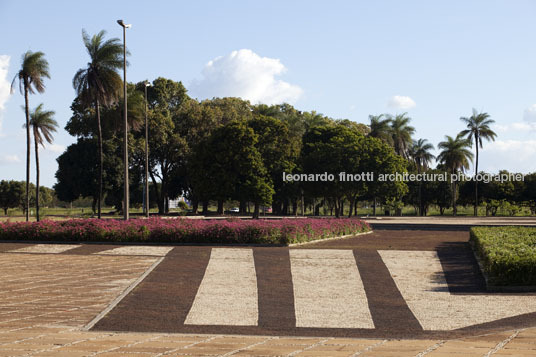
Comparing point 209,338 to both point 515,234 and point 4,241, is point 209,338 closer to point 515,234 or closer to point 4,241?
point 515,234

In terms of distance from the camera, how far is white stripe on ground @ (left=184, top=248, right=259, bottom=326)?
10479mm

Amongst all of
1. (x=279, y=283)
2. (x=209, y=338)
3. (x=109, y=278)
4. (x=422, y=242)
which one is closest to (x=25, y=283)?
(x=109, y=278)

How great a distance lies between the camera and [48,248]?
20.7m

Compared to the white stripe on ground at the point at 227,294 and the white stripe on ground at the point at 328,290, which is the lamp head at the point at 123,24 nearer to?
the white stripe on ground at the point at 227,294

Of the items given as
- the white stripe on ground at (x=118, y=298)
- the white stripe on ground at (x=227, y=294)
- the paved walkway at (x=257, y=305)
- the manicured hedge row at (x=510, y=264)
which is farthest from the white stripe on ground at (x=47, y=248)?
the manicured hedge row at (x=510, y=264)

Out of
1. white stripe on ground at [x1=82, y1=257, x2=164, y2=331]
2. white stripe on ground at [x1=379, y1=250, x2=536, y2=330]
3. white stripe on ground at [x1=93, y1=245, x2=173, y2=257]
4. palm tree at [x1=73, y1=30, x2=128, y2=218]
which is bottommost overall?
white stripe on ground at [x1=379, y1=250, x2=536, y2=330]

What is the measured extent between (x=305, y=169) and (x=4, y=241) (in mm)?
30705

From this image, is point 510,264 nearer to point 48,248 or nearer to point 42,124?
point 48,248

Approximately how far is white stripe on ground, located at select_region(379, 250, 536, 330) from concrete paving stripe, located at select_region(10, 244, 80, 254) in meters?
11.6

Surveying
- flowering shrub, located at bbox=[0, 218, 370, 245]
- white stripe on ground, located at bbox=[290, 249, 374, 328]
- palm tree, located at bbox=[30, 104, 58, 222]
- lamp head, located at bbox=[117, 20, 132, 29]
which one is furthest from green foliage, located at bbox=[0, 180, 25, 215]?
white stripe on ground, located at bbox=[290, 249, 374, 328]

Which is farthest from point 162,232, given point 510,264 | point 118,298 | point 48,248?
point 510,264

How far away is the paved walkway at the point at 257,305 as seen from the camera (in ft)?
26.6

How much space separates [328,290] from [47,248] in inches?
474

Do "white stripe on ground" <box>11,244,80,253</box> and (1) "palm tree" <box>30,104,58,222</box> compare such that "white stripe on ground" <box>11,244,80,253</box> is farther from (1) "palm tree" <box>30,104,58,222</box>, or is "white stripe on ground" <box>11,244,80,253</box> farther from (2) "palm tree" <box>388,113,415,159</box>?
(2) "palm tree" <box>388,113,415,159</box>
